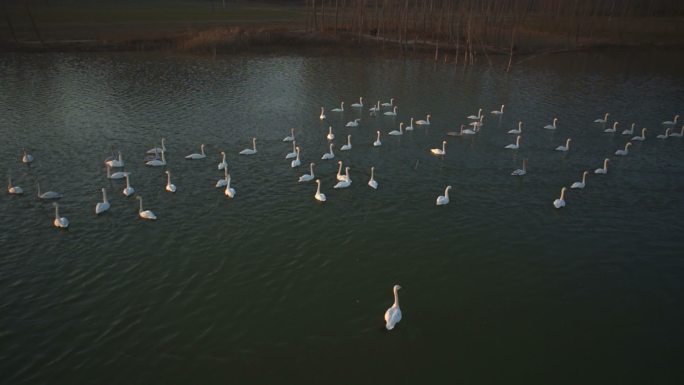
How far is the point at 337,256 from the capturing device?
19.6m

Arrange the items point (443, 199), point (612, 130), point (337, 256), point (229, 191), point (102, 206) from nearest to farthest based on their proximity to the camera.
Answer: point (337, 256), point (102, 206), point (443, 199), point (229, 191), point (612, 130)

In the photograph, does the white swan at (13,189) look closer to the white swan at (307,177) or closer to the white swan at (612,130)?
the white swan at (307,177)

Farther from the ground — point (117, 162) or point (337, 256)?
point (117, 162)

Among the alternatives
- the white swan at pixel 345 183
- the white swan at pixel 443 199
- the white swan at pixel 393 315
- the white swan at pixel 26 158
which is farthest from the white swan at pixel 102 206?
the white swan at pixel 443 199

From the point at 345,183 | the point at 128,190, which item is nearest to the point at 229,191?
the point at 128,190

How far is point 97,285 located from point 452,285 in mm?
12192

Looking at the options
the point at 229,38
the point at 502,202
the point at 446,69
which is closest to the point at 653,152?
the point at 502,202

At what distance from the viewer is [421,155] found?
3028 centimetres

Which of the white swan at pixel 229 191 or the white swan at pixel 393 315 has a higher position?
the white swan at pixel 229 191

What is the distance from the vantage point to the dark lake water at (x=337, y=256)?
47.4 ft

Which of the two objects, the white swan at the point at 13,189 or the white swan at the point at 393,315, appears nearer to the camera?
the white swan at the point at 393,315

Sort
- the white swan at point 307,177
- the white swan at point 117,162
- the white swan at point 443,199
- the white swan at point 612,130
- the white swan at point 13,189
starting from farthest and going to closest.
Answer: the white swan at point 612,130, the white swan at point 117,162, the white swan at point 307,177, the white swan at point 443,199, the white swan at point 13,189

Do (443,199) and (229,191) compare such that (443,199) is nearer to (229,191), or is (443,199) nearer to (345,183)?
(345,183)

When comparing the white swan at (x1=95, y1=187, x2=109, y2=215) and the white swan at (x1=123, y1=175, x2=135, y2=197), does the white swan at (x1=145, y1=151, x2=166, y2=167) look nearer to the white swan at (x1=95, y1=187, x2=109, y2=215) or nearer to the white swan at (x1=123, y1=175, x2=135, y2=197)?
the white swan at (x1=123, y1=175, x2=135, y2=197)
